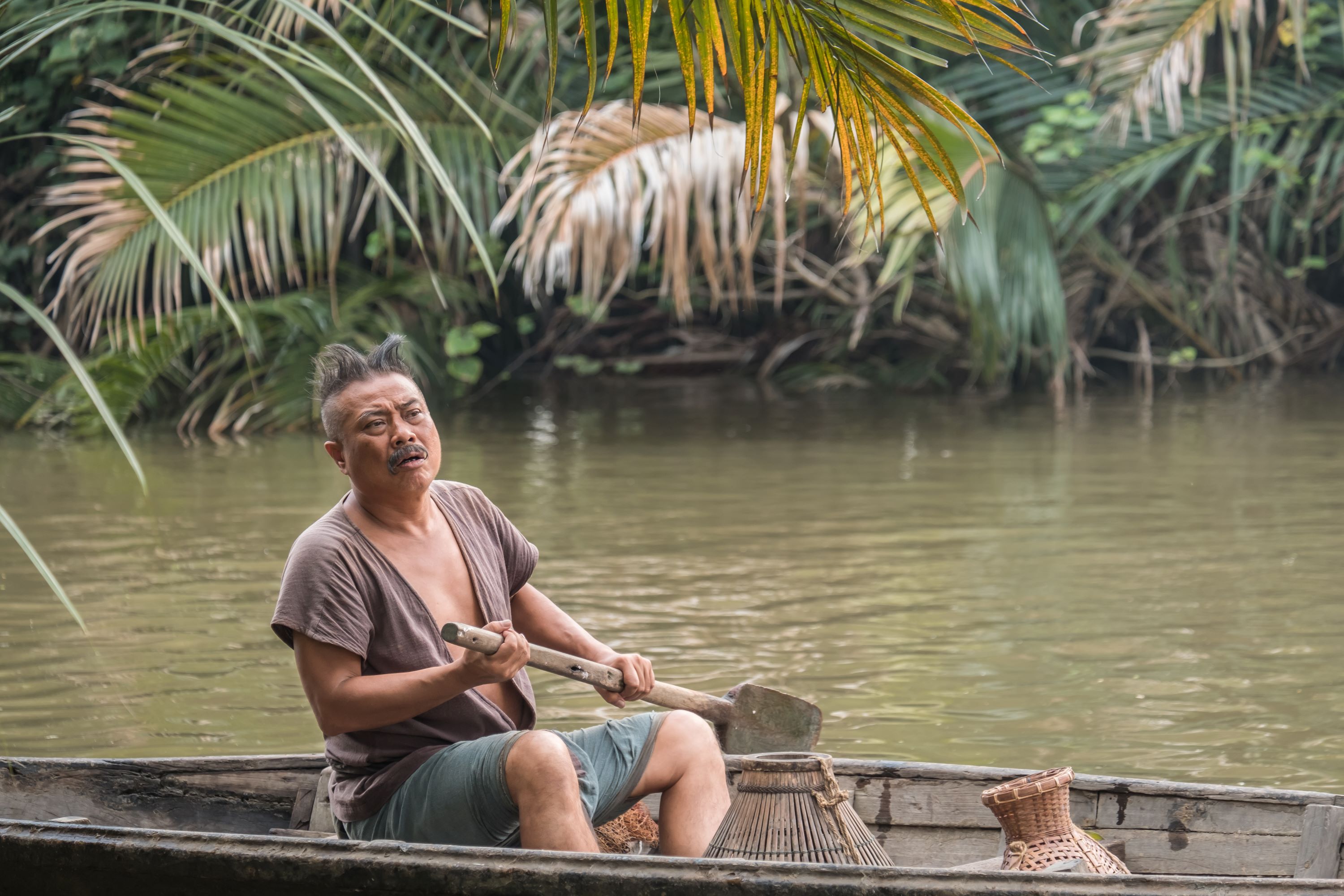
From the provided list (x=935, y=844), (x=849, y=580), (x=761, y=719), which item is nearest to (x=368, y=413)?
(x=761, y=719)

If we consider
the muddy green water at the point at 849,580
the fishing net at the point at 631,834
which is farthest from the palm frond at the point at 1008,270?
the fishing net at the point at 631,834

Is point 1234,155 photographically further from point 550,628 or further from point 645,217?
point 550,628

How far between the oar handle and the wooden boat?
186 millimetres

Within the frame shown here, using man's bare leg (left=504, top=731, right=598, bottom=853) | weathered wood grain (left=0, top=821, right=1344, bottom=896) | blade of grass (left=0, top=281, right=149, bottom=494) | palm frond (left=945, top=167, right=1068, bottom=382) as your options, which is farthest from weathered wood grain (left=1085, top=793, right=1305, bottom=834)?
palm frond (left=945, top=167, right=1068, bottom=382)

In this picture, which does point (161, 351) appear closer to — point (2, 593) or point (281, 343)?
point (281, 343)

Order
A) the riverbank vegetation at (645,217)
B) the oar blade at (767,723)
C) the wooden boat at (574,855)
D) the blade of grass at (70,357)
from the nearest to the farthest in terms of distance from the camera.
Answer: the blade of grass at (70,357) < the wooden boat at (574,855) < the oar blade at (767,723) < the riverbank vegetation at (645,217)

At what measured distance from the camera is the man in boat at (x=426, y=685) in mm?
2764

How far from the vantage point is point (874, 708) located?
5.17 metres

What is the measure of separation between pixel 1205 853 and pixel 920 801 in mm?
571

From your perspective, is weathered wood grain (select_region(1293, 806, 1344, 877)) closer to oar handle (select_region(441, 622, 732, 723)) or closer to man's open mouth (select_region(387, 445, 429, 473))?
oar handle (select_region(441, 622, 732, 723))

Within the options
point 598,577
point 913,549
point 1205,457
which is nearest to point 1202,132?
point 1205,457

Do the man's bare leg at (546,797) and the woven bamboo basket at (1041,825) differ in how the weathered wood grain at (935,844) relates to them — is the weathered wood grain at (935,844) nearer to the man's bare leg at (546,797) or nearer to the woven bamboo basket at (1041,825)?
the woven bamboo basket at (1041,825)

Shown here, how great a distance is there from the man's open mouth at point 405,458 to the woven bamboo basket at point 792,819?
0.79m

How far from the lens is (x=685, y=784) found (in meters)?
3.02
